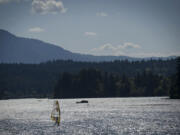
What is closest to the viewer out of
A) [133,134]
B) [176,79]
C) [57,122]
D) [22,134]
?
[133,134]

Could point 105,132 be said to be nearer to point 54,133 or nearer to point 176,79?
point 54,133

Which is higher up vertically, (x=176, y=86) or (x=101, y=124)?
(x=176, y=86)

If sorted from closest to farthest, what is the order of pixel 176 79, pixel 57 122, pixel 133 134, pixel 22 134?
pixel 133 134 < pixel 22 134 < pixel 57 122 < pixel 176 79

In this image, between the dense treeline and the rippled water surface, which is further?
the dense treeline

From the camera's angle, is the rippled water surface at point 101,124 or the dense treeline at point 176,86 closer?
the rippled water surface at point 101,124

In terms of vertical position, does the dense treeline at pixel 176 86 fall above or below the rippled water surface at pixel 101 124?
above

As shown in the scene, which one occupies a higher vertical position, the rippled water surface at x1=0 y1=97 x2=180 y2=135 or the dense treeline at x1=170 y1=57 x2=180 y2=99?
the dense treeline at x1=170 y1=57 x2=180 y2=99

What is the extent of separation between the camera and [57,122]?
91875mm

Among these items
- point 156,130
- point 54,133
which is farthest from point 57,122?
point 156,130

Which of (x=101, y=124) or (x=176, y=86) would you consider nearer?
(x=101, y=124)

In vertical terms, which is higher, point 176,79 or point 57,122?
point 176,79

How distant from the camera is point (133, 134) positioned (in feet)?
216

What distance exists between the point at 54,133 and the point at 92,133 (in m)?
8.51

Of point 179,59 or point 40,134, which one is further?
point 179,59
